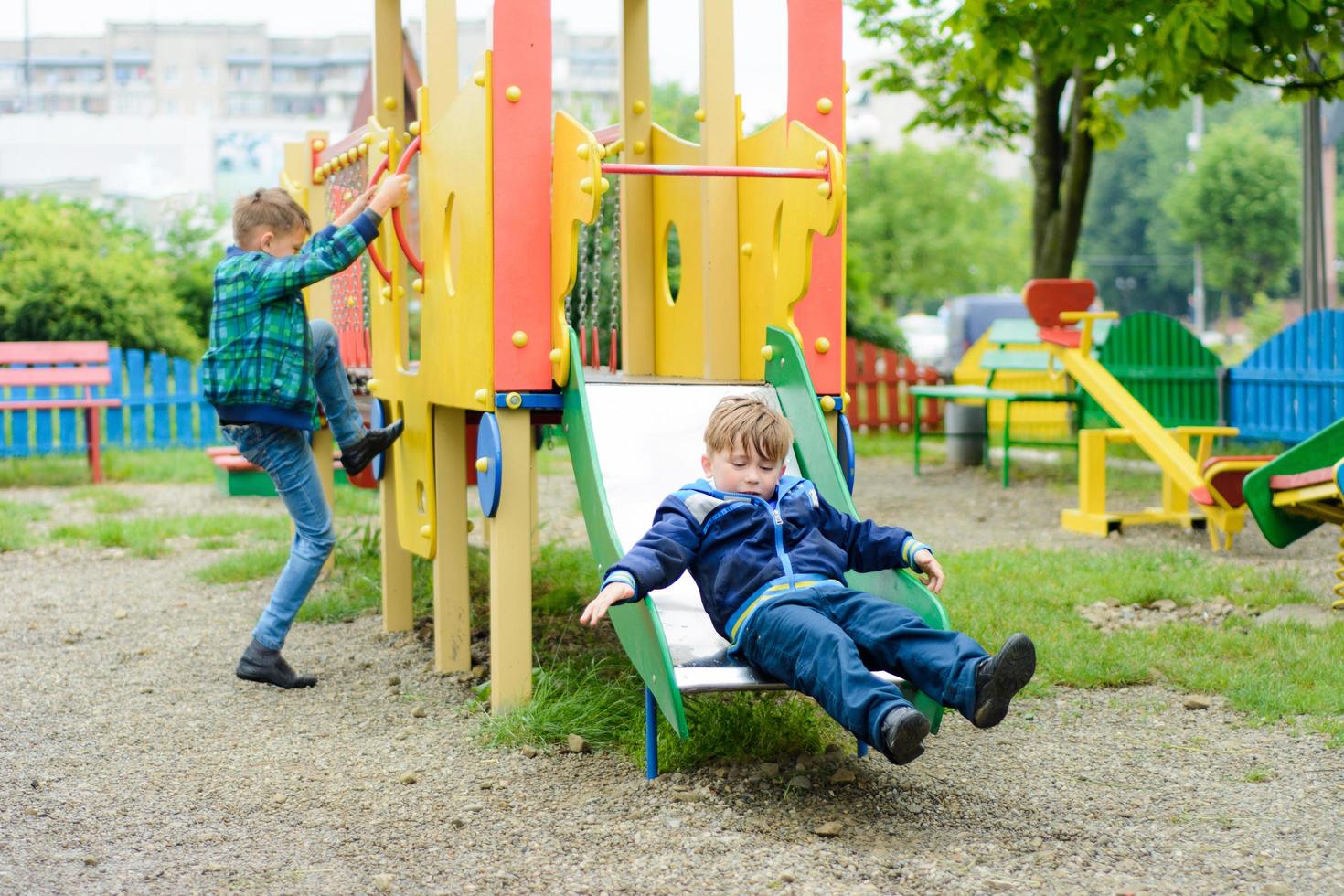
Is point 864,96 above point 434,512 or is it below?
above

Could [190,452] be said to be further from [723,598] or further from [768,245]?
[723,598]

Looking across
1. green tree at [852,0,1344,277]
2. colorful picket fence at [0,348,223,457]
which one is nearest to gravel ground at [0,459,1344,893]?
green tree at [852,0,1344,277]

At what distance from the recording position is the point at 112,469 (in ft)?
36.8

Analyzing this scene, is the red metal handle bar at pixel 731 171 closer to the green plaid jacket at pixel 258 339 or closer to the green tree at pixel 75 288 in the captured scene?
the green plaid jacket at pixel 258 339

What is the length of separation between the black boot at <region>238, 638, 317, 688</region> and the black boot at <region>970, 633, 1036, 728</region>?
8.68 ft

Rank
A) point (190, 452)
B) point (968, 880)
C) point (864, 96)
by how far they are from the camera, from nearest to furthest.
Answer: point (968, 880) → point (190, 452) → point (864, 96)

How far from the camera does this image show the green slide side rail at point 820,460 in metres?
3.42

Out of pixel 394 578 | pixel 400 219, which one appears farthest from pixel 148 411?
pixel 400 219

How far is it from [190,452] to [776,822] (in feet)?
34.4

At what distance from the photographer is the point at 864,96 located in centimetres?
8312

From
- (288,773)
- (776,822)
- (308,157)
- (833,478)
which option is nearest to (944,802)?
(776,822)

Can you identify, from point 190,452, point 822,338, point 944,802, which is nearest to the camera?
point 944,802

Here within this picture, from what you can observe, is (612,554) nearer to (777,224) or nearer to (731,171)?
(731,171)

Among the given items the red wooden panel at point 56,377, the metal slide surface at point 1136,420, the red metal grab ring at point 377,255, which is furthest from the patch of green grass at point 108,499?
the metal slide surface at point 1136,420
